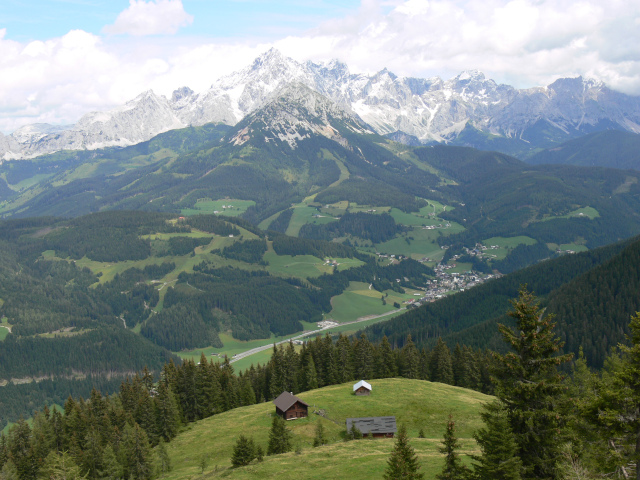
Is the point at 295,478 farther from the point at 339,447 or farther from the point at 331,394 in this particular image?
the point at 331,394

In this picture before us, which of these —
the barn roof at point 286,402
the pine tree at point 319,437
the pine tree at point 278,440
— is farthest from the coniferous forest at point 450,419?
the pine tree at point 319,437

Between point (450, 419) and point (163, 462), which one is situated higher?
point (450, 419)

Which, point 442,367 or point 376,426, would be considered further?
point 442,367

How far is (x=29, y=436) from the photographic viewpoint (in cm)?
8981

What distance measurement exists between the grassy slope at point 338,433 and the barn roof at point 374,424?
308 centimetres

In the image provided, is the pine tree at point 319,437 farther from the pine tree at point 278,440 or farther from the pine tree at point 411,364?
the pine tree at point 411,364

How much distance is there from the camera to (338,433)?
75.8 meters

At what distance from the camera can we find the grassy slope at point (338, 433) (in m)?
56.0

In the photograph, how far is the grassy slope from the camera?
56.0 meters

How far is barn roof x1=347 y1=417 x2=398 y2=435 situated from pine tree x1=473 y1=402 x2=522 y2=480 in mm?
41908

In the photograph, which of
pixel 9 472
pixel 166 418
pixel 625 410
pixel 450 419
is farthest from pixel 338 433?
pixel 625 410

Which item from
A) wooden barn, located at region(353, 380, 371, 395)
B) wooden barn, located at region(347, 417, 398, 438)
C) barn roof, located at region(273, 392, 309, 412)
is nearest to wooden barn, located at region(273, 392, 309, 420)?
barn roof, located at region(273, 392, 309, 412)

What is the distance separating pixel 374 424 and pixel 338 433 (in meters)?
6.01

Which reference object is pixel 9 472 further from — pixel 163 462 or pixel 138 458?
pixel 163 462
